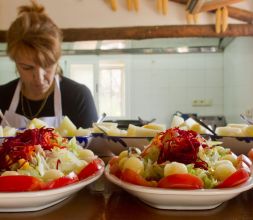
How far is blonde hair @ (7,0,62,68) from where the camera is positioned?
1.53 meters

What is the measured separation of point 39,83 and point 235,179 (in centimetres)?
130

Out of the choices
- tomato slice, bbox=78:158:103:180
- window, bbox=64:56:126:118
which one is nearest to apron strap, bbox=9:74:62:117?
tomato slice, bbox=78:158:103:180

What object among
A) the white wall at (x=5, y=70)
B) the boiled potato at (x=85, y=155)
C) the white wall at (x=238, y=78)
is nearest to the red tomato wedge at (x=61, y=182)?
the boiled potato at (x=85, y=155)

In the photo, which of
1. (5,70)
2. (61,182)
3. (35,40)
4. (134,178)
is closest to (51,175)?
(61,182)

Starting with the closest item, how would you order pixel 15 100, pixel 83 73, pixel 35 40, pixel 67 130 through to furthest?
pixel 67 130 < pixel 35 40 < pixel 15 100 < pixel 83 73

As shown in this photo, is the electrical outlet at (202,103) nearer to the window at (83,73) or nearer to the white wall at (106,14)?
the window at (83,73)

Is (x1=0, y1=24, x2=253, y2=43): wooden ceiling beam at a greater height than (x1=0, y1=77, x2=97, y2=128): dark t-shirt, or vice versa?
(x1=0, y1=24, x2=253, y2=43): wooden ceiling beam

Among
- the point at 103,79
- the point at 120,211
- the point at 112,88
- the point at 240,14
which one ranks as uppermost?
the point at 240,14

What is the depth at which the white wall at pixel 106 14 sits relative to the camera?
2602 mm

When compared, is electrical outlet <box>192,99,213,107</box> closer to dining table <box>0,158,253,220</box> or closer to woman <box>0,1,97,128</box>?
woman <box>0,1,97,128</box>

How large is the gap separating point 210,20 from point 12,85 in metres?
1.67

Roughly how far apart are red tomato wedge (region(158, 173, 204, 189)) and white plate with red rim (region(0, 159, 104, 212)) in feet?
0.46

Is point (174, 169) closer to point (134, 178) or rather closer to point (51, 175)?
point (134, 178)

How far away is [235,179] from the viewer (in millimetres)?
506
